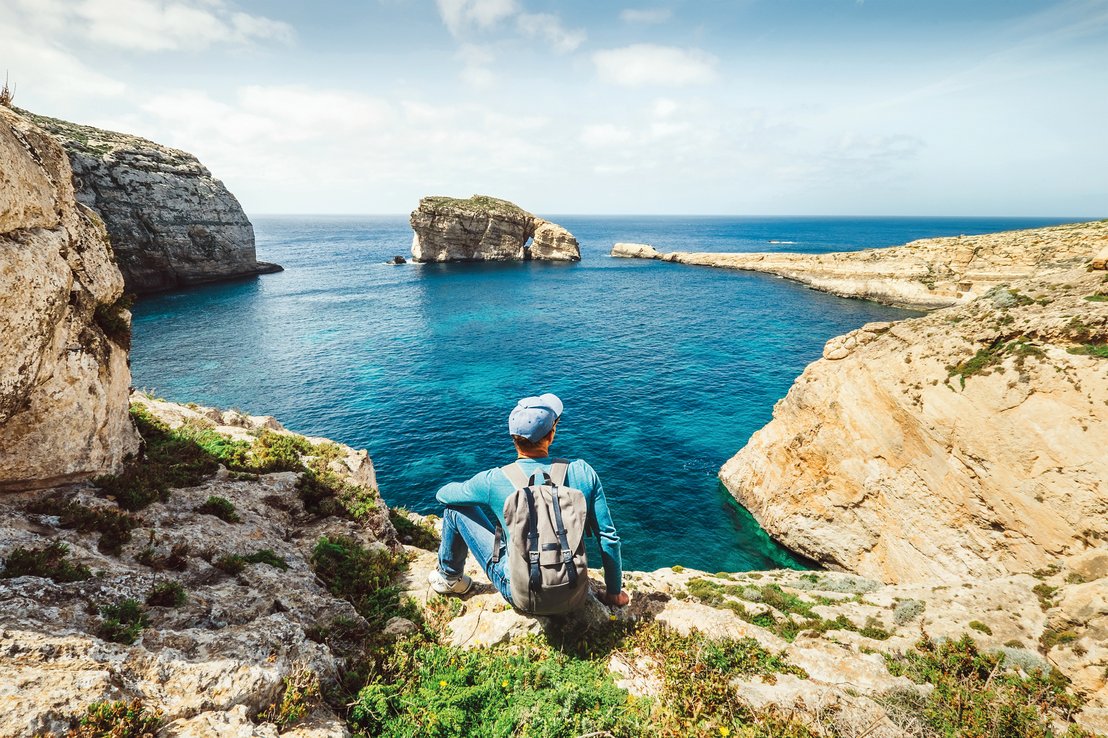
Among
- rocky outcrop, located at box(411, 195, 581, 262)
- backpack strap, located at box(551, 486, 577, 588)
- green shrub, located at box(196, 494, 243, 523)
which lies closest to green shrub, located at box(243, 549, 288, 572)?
green shrub, located at box(196, 494, 243, 523)

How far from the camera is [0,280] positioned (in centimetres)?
656

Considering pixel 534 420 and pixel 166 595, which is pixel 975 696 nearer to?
pixel 534 420

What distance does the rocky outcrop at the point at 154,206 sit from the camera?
63.4 meters

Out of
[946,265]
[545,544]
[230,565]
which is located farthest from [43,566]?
[946,265]

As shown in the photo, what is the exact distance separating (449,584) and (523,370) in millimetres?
35670

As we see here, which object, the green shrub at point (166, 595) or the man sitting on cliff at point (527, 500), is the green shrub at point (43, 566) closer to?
the green shrub at point (166, 595)

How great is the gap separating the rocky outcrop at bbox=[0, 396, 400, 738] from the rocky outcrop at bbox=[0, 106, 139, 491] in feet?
2.59

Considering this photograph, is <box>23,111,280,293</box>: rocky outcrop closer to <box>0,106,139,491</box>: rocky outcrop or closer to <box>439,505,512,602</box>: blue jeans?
<box>0,106,139,491</box>: rocky outcrop

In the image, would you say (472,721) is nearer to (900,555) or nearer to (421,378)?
(900,555)

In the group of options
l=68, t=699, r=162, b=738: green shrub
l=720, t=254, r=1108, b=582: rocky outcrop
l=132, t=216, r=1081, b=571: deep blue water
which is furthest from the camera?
l=132, t=216, r=1081, b=571: deep blue water

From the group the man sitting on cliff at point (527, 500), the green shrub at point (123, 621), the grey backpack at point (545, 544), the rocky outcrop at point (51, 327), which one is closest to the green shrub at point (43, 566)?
the green shrub at point (123, 621)

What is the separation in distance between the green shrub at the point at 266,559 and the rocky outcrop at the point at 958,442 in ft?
64.9

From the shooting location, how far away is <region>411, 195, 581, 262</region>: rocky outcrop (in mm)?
110625

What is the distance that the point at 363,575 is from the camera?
8195 mm
